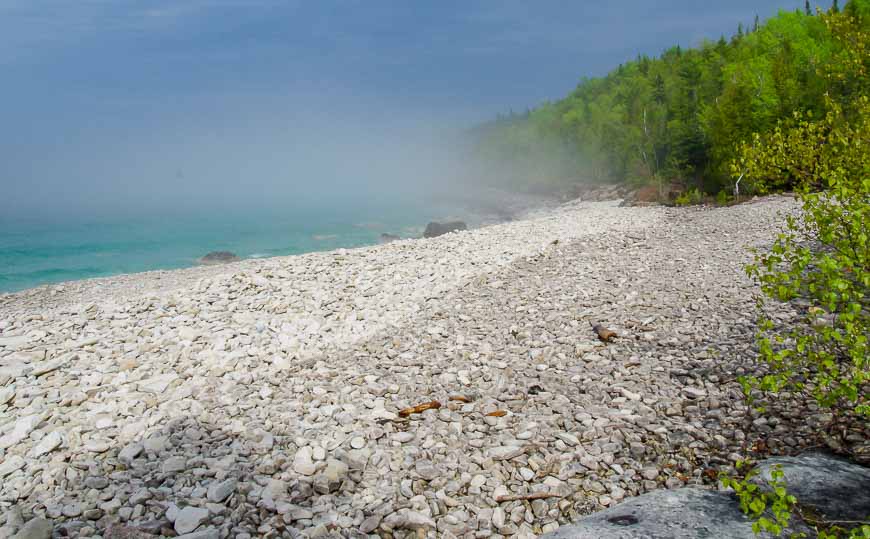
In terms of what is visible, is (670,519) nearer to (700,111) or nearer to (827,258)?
(827,258)

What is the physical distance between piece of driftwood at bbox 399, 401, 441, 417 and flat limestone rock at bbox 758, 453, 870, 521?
359 centimetres

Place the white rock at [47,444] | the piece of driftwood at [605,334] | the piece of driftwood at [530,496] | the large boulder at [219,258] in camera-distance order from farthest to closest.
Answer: the large boulder at [219,258] → the piece of driftwood at [605,334] → the white rock at [47,444] → the piece of driftwood at [530,496]

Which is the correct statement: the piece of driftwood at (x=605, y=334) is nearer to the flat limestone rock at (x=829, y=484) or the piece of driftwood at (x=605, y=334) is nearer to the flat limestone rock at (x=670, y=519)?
the flat limestone rock at (x=829, y=484)

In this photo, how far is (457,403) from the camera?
21.7ft

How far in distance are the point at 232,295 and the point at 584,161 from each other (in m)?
89.1

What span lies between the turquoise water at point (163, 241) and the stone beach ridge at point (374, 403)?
3106 centimetres

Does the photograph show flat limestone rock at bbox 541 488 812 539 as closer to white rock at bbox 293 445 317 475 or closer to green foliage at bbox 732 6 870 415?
green foliage at bbox 732 6 870 415

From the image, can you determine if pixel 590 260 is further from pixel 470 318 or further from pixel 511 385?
pixel 511 385

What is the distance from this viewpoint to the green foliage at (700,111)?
33.2m

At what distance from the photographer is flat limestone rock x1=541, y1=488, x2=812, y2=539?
3682mm

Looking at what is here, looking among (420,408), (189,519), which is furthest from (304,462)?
(420,408)

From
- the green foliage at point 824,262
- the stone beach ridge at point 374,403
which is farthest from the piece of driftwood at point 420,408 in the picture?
the green foliage at point 824,262

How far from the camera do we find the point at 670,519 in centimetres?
392

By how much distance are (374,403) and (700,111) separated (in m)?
46.4
